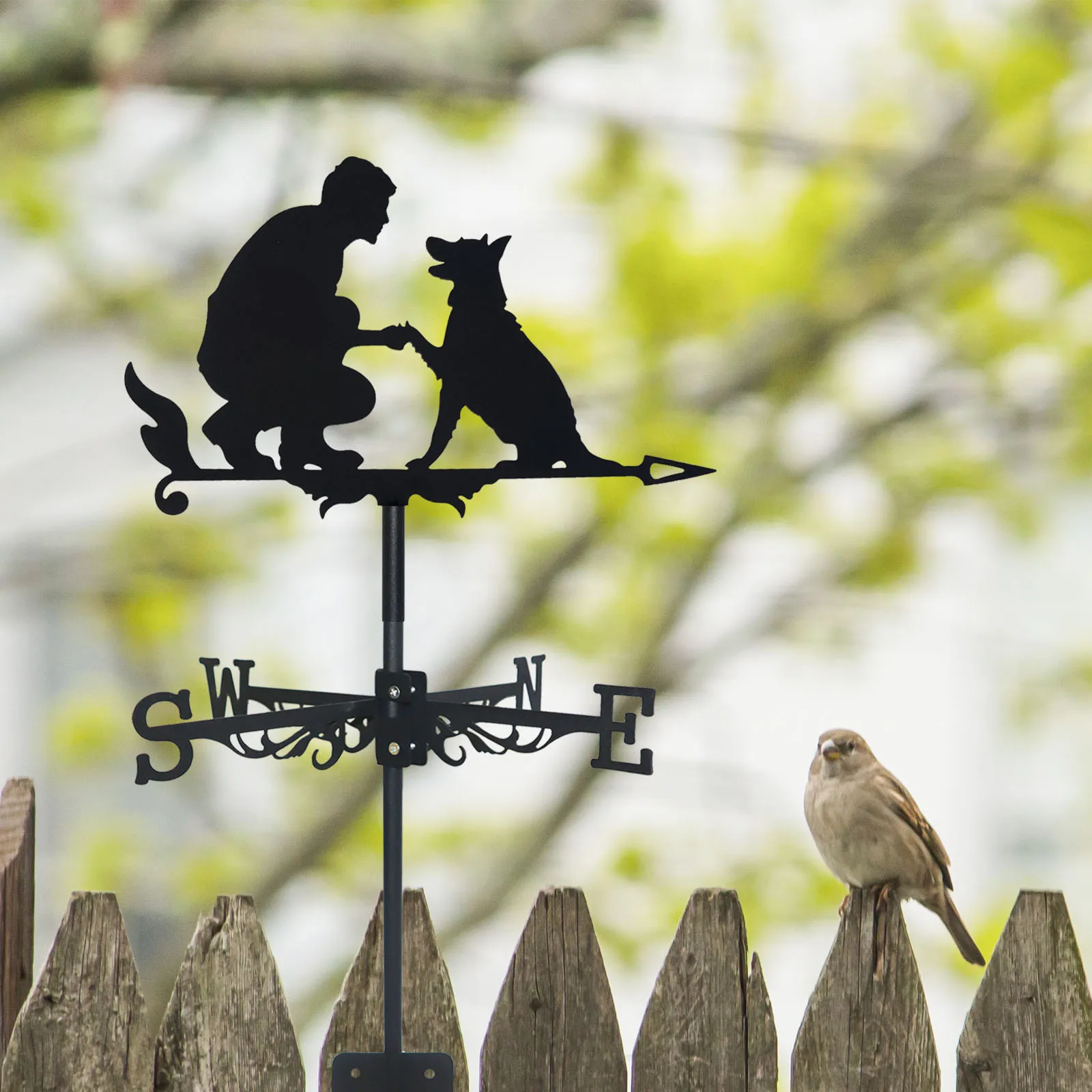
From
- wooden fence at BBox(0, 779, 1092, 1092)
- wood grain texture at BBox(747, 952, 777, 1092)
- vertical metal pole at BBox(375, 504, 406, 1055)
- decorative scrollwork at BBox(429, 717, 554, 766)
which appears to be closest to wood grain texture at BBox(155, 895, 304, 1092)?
wooden fence at BBox(0, 779, 1092, 1092)

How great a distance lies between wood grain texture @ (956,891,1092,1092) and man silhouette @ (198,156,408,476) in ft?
2.03

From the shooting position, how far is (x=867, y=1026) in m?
1.04

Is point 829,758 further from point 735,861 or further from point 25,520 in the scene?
point 25,520

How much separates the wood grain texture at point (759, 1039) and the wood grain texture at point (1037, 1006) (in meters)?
0.16

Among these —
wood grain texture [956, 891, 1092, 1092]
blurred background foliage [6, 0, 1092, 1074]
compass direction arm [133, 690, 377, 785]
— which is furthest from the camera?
blurred background foliage [6, 0, 1092, 1074]

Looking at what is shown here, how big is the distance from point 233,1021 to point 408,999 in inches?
5.4

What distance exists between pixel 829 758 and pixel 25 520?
8.84 feet

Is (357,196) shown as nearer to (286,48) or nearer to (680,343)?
(286,48)

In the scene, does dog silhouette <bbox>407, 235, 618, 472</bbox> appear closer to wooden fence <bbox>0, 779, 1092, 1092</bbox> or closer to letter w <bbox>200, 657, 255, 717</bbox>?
letter w <bbox>200, 657, 255, 717</bbox>

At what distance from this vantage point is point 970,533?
3.75 meters

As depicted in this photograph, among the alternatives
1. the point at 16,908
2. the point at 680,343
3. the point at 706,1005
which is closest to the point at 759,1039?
the point at 706,1005

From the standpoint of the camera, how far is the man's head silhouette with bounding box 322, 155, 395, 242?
0.98 metres

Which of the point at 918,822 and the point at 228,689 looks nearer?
the point at 228,689

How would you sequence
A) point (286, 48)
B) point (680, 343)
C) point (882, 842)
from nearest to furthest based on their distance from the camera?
point (882, 842) → point (286, 48) → point (680, 343)
